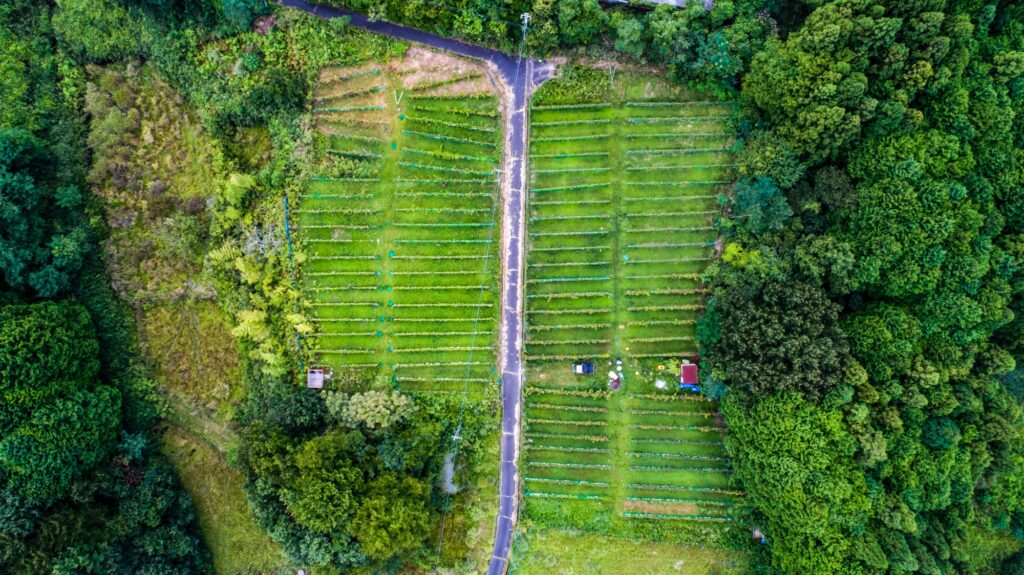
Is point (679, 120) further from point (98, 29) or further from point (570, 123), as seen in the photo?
point (98, 29)

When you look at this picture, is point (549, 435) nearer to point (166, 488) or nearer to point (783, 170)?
point (783, 170)

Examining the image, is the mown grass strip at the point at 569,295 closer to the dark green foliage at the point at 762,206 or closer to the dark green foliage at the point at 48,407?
the dark green foliage at the point at 762,206

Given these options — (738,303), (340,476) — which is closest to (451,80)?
(738,303)

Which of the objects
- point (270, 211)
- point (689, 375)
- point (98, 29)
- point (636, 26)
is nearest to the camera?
point (636, 26)

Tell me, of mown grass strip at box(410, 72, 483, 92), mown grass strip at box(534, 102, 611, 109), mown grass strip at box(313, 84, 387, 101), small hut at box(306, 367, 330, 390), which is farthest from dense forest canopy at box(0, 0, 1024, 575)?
mown grass strip at box(534, 102, 611, 109)

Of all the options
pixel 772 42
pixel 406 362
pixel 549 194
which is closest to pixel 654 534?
pixel 406 362

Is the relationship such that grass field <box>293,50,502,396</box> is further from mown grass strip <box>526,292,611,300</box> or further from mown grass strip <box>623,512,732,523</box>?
→ mown grass strip <box>623,512,732,523</box>
